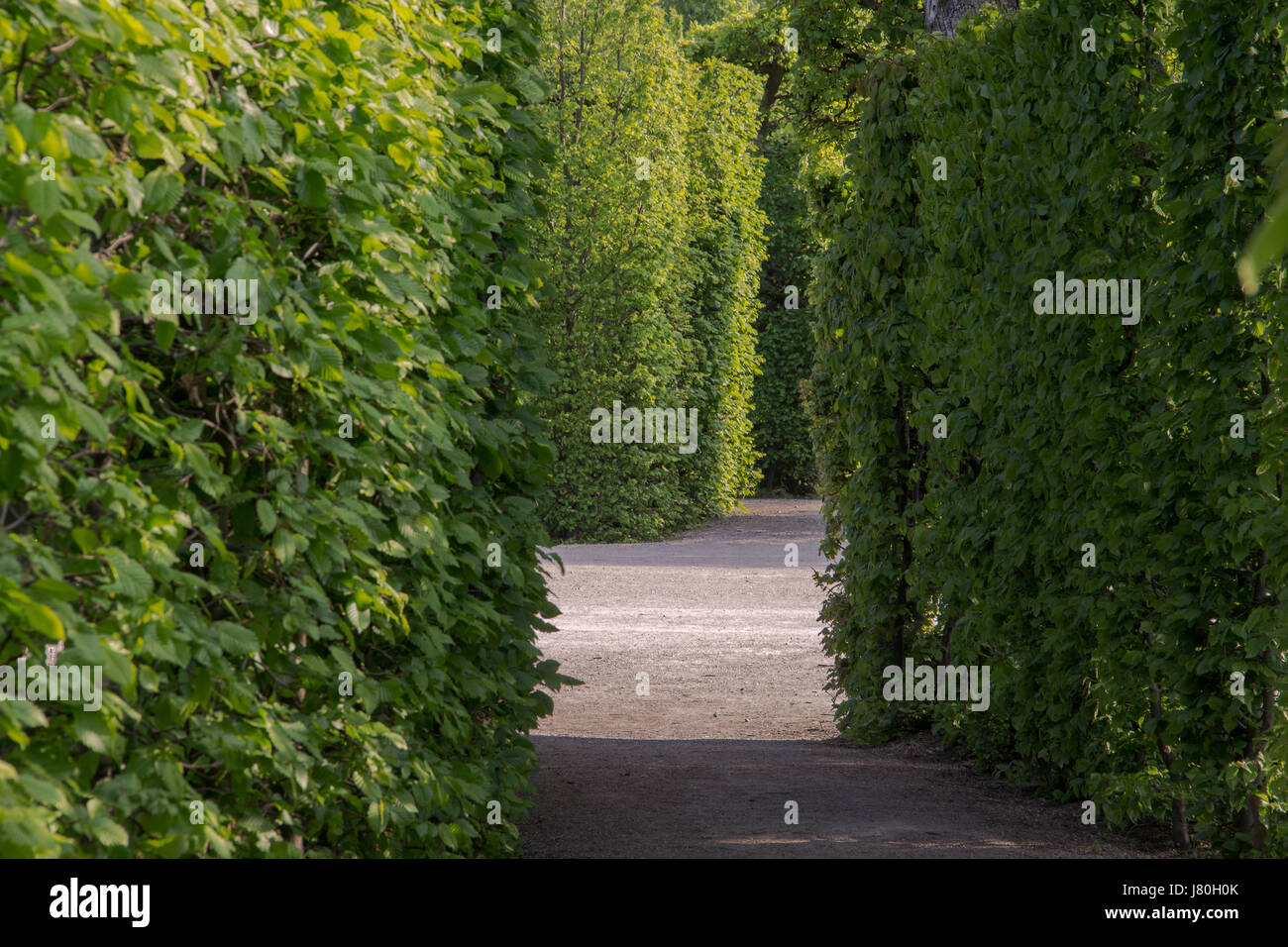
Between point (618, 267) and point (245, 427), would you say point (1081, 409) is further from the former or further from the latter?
point (618, 267)

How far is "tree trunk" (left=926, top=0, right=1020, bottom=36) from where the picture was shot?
965 centimetres

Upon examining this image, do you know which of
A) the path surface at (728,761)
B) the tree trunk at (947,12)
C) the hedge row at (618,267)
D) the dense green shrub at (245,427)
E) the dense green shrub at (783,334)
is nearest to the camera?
the dense green shrub at (245,427)

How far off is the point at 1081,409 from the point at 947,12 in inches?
227

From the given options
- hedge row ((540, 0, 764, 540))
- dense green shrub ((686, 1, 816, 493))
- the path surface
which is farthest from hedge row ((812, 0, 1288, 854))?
dense green shrub ((686, 1, 816, 493))

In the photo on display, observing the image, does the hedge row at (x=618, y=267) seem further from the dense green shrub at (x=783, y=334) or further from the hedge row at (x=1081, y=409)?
the hedge row at (x=1081, y=409)

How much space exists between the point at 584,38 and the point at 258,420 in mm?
18575

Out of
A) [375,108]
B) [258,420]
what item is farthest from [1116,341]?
[258,420]

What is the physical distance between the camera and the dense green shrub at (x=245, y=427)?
205 cm

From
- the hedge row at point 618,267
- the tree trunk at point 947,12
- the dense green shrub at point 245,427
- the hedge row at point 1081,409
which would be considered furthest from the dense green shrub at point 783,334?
the dense green shrub at point 245,427

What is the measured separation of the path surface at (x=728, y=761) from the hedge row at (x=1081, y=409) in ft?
1.31

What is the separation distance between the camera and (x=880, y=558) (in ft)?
25.6

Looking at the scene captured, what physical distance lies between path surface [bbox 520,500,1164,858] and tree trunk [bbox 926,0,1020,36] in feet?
18.6

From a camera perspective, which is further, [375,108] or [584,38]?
[584,38]

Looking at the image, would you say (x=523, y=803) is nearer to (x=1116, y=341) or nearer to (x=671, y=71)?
(x=1116, y=341)
